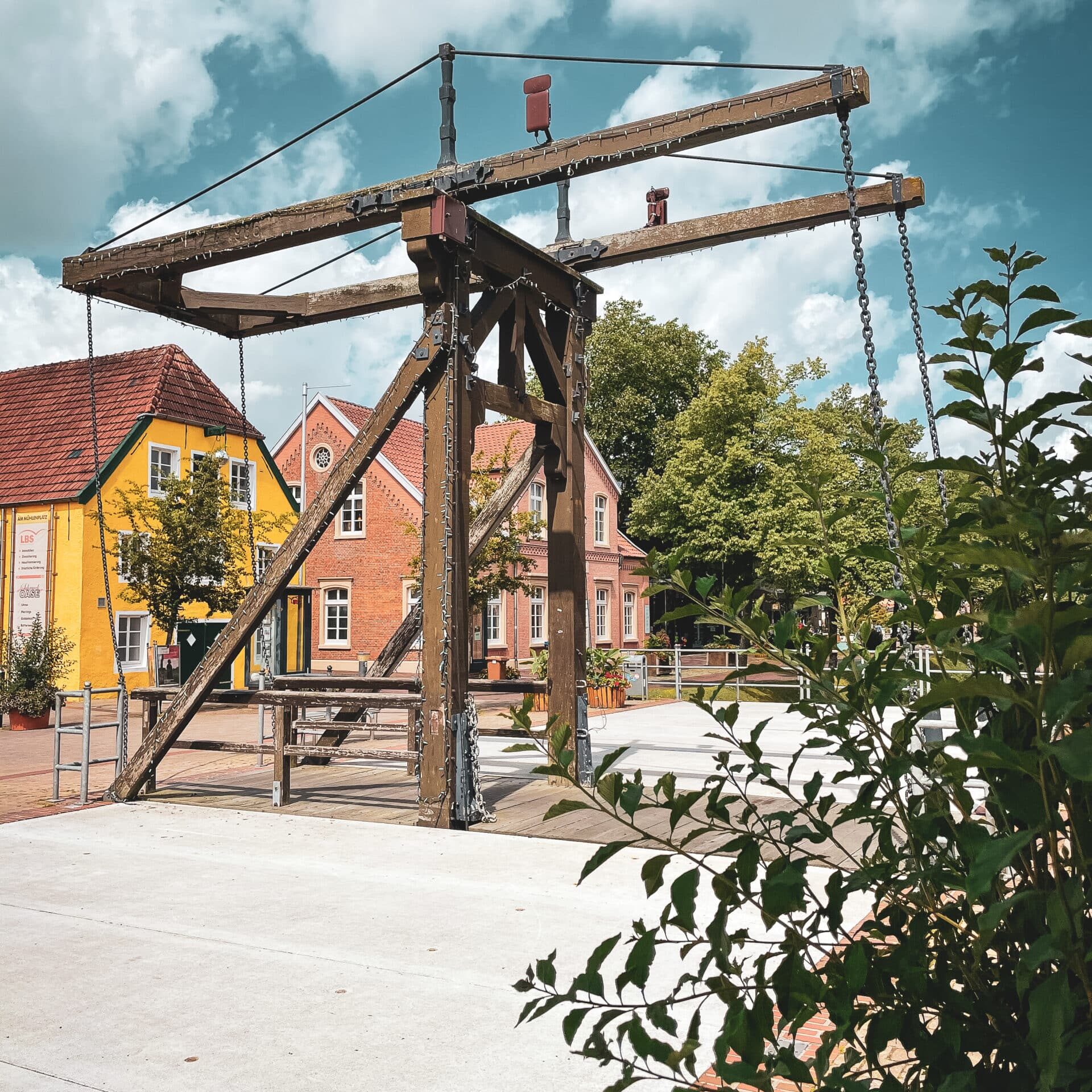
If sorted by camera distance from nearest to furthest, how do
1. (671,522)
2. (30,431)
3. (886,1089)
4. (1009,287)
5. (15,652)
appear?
1. (886,1089)
2. (1009,287)
3. (15,652)
4. (30,431)
5. (671,522)

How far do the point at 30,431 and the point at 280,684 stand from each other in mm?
18918

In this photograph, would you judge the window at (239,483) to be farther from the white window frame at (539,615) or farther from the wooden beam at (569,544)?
the wooden beam at (569,544)

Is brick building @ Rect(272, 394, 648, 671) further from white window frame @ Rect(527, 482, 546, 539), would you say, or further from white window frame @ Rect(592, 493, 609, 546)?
white window frame @ Rect(592, 493, 609, 546)

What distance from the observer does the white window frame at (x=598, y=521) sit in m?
38.5

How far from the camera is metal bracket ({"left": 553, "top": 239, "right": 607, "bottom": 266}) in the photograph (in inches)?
372

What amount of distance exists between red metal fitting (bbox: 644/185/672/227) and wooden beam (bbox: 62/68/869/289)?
4.91 ft

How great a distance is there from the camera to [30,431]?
2566cm

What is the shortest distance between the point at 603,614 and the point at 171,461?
18.0 meters

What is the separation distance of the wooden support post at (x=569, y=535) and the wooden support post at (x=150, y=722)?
355cm

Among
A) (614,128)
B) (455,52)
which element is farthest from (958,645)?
(455,52)

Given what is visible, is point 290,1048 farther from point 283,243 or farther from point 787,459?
point 283,243

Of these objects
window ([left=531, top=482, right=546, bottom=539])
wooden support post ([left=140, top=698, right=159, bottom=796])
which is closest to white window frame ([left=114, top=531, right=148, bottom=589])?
wooden support post ([left=140, top=698, right=159, bottom=796])

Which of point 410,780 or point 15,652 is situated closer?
point 410,780

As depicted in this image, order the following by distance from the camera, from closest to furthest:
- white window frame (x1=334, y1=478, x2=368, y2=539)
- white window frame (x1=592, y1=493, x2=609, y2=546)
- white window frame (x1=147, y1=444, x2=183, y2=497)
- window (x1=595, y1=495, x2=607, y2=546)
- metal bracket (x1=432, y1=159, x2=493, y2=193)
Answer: metal bracket (x1=432, y1=159, x2=493, y2=193) < white window frame (x1=147, y1=444, x2=183, y2=497) < white window frame (x1=334, y1=478, x2=368, y2=539) < white window frame (x1=592, y1=493, x2=609, y2=546) < window (x1=595, y1=495, x2=607, y2=546)
